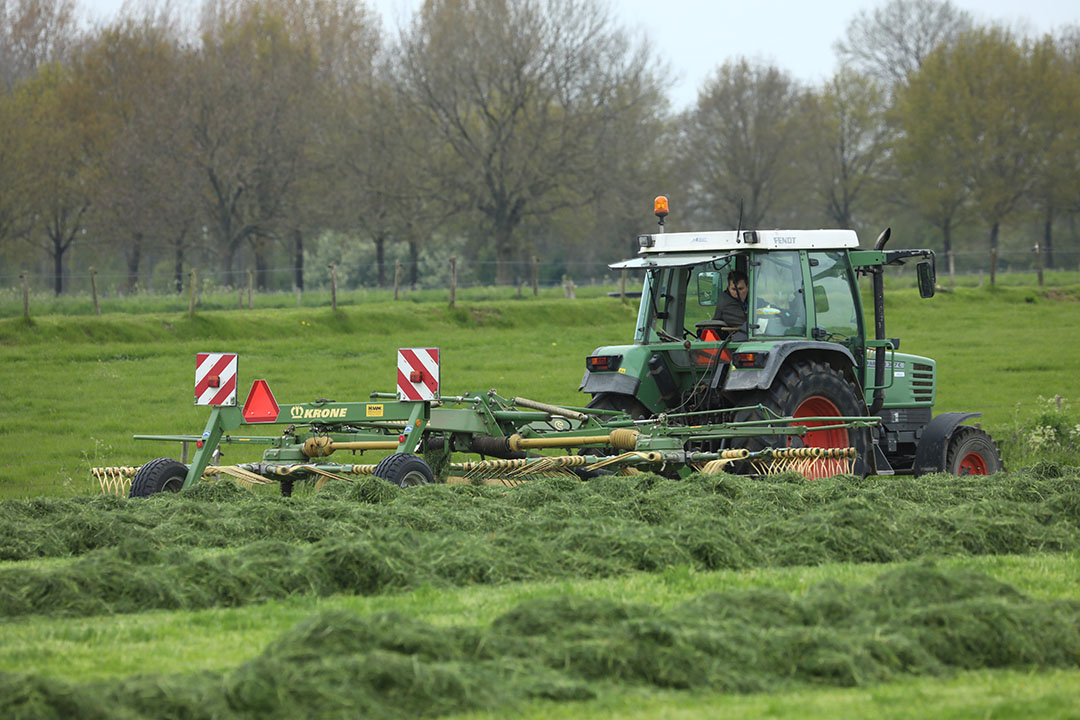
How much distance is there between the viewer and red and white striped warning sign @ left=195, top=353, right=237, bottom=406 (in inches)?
458

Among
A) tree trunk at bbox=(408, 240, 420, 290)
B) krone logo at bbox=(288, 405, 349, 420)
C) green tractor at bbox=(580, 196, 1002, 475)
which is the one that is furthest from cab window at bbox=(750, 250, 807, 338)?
tree trunk at bbox=(408, 240, 420, 290)

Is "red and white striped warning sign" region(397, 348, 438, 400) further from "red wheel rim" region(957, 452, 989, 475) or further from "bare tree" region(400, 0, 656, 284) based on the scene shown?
"bare tree" region(400, 0, 656, 284)

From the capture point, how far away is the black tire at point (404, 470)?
34.5 feet

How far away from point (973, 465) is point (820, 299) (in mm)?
2459

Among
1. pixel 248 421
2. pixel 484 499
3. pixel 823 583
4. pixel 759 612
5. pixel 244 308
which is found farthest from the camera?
pixel 244 308

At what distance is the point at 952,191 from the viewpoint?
2117 inches

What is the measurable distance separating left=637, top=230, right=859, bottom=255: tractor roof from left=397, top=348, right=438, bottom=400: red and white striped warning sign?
2581mm

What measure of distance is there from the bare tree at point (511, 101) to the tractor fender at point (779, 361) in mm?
35181

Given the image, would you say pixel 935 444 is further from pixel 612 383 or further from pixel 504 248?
pixel 504 248

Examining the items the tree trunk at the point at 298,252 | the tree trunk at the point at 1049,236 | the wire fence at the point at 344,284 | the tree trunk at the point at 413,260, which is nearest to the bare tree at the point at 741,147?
the wire fence at the point at 344,284

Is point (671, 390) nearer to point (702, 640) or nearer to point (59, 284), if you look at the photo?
point (702, 640)

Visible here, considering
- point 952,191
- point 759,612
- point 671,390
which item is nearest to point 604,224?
point 952,191

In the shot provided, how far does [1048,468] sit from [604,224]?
42.4 m

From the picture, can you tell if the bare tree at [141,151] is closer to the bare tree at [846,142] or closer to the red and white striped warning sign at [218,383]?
the bare tree at [846,142]
